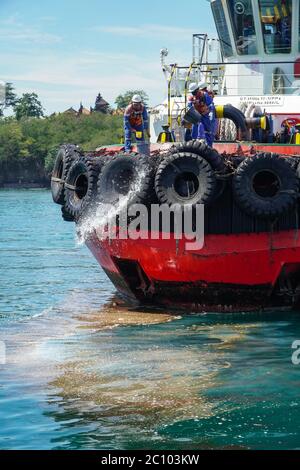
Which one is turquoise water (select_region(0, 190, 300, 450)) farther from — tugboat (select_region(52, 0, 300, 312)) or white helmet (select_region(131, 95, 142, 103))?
white helmet (select_region(131, 95, 142, 103))

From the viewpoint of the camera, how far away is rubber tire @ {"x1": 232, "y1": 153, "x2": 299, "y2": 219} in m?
11.6

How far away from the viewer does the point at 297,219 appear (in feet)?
38.9

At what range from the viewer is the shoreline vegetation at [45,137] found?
8088cm

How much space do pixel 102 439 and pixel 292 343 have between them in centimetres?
371

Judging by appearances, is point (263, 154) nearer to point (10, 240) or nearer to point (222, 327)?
point (222, 327)

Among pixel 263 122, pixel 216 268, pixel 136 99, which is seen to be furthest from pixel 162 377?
pixel 136 99

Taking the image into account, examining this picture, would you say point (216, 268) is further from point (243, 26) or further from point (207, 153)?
point (243, 26)

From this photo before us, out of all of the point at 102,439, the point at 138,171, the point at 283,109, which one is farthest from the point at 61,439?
the point at 283,109

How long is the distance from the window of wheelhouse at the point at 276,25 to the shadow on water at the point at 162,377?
4.55 meters

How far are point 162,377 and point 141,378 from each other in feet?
0.67

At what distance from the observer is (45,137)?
287 ft

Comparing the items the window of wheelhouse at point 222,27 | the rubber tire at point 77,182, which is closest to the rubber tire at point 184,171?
the rubber tire at point 77,182

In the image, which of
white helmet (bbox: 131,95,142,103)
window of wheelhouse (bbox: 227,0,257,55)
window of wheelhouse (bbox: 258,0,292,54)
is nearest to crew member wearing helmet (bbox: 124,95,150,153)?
white helmet (bbox: 131,95,142,103)

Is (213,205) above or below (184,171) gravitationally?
below
